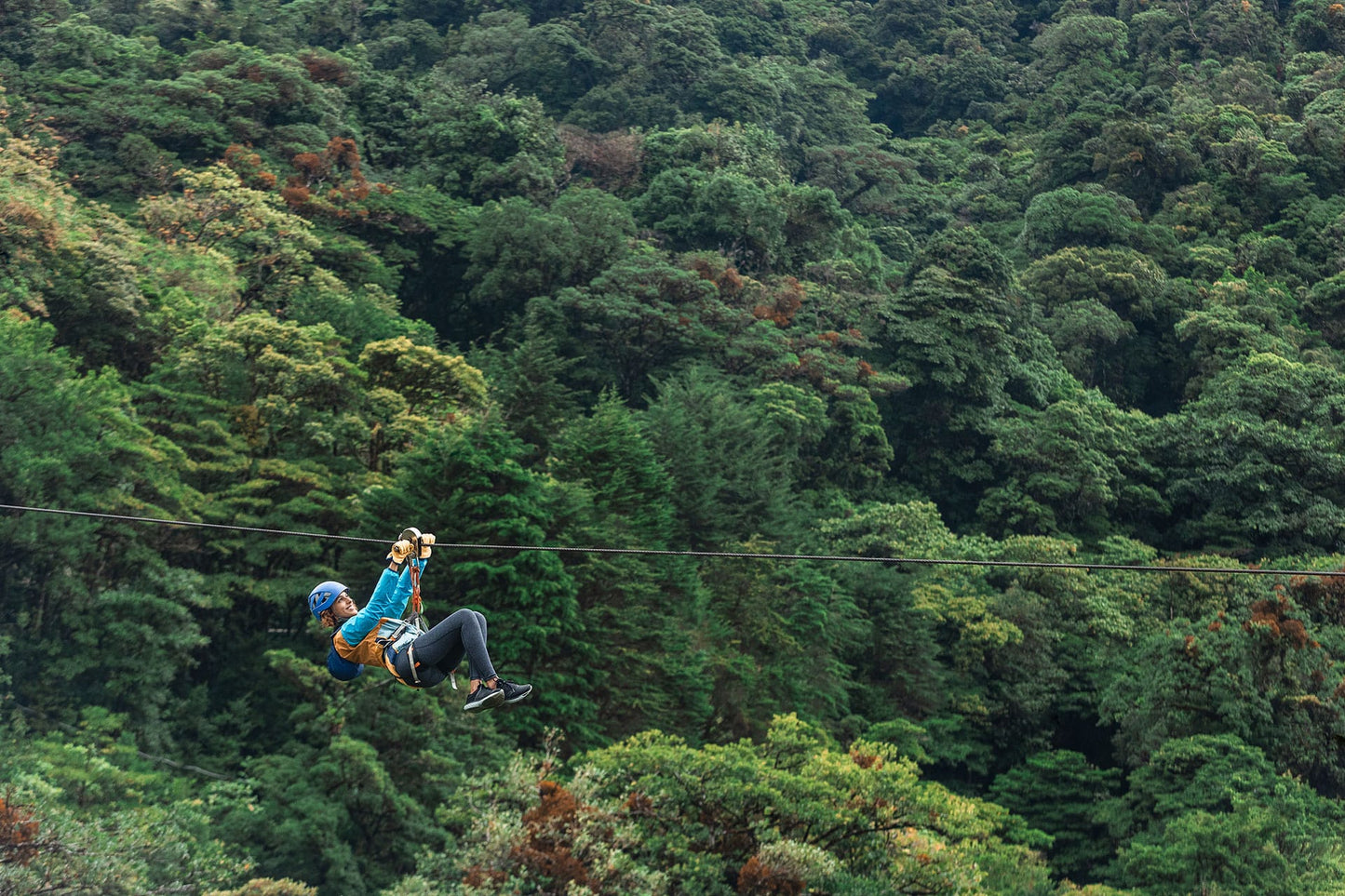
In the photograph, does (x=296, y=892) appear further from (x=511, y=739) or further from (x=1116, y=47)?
(x=1116, y=47)

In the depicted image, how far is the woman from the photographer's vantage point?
5688 millimetres

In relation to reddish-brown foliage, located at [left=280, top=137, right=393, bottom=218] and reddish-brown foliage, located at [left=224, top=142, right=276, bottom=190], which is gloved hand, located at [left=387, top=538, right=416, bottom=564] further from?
reddish-brown foliage, located at [left=224, top=142, right=276, bottom=190]

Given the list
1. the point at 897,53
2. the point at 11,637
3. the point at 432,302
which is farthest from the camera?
the point at 897,53

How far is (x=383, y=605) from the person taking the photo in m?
6.02

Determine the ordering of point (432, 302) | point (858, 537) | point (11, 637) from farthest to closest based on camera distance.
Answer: point (432, 302)
point (858, 537)
point (11, 637)

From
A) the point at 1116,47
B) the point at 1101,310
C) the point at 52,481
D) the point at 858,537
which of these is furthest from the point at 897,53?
the point at 52,481

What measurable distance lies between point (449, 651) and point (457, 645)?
0.05 metres

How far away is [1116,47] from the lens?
2267 inches

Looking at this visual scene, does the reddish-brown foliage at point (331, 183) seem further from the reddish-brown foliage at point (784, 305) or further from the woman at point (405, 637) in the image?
the woman at point (405, 637)

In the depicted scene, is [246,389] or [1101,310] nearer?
[246,389]

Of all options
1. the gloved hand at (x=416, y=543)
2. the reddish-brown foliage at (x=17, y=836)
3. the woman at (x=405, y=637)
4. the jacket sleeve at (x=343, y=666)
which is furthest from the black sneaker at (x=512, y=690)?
the reddish-brown foliage at (x=17, y=836)

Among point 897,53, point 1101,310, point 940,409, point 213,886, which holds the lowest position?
point 213,886

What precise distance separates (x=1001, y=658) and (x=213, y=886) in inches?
686

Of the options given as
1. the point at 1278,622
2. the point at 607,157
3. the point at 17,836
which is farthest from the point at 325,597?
the point at 607,157
